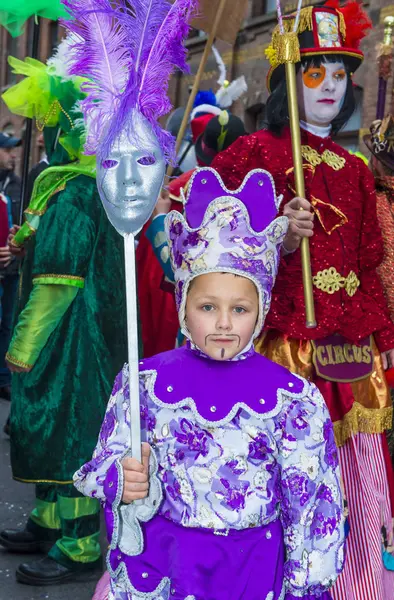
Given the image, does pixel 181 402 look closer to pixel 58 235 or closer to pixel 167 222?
pixel 167 222

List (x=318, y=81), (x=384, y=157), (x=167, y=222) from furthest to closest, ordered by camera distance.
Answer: (x=384, y=157) < (x=318, y=81) < (x=167, y=222)

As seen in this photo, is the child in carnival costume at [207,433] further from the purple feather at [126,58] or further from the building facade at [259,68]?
the building facade at [259,68]

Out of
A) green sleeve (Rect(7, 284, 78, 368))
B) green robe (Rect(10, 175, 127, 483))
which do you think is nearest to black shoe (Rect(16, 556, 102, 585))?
green robe (Rect(10, 175, 127, 483))

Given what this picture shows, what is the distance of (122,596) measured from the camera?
2.07m

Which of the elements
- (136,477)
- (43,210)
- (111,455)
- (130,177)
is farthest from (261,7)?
(136,477)

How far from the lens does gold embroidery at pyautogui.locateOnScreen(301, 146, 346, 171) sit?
2.90 meters

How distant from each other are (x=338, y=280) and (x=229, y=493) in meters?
1.08

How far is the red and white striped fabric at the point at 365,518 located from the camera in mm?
2832

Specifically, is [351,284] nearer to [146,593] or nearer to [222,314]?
[222,314]

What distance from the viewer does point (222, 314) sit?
6.81 feet

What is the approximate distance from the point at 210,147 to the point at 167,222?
9.03 ft

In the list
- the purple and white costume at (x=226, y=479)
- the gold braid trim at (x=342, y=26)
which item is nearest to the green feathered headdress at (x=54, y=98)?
the gold braid trim at (x=342, y=26)

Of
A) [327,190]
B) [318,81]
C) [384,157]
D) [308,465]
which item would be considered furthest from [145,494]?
[384,157]

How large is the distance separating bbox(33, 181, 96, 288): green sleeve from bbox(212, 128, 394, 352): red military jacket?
63 centimetres
